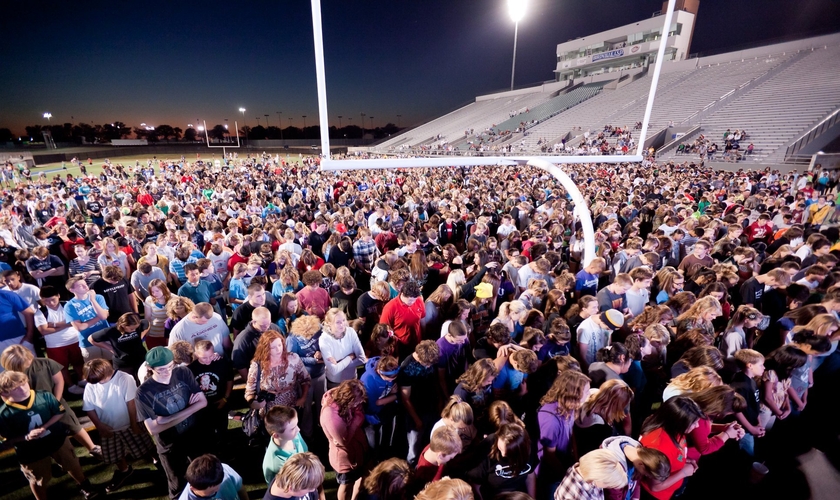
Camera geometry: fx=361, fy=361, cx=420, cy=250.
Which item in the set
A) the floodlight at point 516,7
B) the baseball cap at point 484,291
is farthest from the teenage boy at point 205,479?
the floodlight at point 516,7

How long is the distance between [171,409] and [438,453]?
2.31 metres

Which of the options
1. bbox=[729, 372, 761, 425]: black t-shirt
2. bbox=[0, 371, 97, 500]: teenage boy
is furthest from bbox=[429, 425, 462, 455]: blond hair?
bbox=[0, 371, 97, 500]: teenage boy

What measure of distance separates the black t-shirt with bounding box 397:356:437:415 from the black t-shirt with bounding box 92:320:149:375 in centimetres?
301

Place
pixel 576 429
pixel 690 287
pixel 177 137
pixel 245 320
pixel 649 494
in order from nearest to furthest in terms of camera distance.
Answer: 1. pixel 649 494
2. pixel 576 429
3. pixel 245 320
4. pixel 690 287
5. pixel 177 137

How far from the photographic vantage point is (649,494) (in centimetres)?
279

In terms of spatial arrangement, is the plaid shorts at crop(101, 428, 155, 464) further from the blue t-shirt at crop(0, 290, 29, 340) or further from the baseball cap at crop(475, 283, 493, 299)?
the baseball cap at crop(475, 283, 493, 299)

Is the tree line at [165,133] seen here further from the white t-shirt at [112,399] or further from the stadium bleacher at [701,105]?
the white t-shirt at [112,399]

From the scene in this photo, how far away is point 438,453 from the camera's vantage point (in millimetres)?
2535

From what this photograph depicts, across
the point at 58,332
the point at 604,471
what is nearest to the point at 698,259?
the point at 604,471

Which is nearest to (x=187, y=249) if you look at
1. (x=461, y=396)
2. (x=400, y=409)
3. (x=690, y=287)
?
(x=400, y=409)

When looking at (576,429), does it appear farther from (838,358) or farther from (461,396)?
(838,358)

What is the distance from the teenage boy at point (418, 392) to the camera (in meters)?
3.37

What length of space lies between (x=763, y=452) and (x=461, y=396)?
11.1ft

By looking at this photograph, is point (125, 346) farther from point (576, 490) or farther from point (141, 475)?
point (576, 490)
